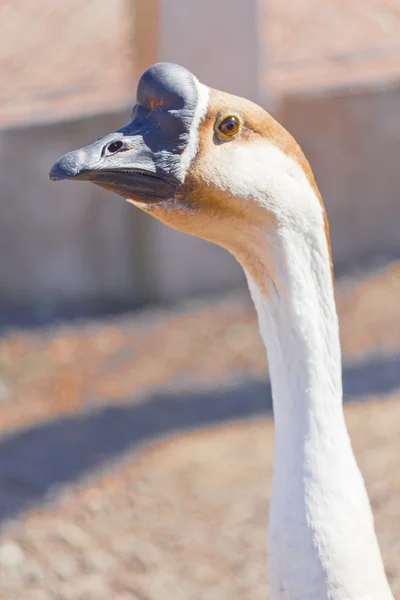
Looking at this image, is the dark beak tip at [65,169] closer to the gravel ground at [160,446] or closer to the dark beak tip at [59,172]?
the dark beak tip at [59,172]

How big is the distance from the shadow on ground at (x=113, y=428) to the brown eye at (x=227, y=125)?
3162 millimetres

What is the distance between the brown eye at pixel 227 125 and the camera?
6.99 feet

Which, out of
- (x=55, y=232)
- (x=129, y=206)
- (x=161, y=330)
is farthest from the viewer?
(x=55, y=232)

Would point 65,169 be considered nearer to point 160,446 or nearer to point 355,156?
point 160,446

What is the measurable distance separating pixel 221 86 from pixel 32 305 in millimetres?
2318

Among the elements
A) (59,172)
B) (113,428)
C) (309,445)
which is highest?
(59,172)

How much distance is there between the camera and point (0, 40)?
32.1 feet

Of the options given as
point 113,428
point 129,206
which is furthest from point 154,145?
point 129,206

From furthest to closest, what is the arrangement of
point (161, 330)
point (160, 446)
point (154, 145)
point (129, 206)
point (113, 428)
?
point (129, 206) → point (161, 330) → point (113, 428) → point (160, 446) → point (154, 145)

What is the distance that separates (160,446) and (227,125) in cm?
341

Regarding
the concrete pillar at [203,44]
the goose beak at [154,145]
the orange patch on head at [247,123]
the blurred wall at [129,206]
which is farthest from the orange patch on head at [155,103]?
the blurred wall at [129,206]

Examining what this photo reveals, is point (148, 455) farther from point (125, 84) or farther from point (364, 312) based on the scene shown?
point (125, 84)

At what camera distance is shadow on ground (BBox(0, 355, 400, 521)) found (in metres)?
5.04

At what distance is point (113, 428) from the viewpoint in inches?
217
